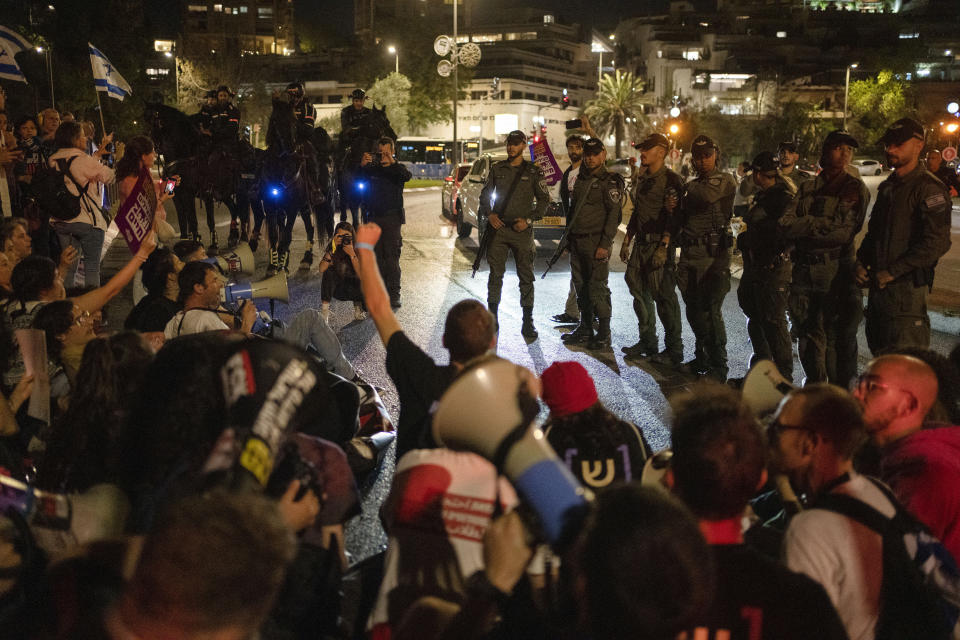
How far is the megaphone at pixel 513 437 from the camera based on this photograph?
187 cm

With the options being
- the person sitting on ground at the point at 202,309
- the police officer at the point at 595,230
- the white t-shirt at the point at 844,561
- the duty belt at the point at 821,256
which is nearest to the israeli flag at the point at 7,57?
the person sitting on ground at the point at 202,309

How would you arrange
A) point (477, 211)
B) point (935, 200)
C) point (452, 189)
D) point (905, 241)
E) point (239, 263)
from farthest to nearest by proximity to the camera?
point (452, 189), point (477, 211), point (239, 263), point (905, 241), point (935, 200)

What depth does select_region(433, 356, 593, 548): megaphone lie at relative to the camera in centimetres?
187

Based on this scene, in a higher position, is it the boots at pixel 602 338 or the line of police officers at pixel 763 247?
the line of police officers at pixel 763 247

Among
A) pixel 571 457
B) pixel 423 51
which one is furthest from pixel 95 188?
pixel 423 51

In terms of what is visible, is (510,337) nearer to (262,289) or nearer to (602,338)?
(602,338)

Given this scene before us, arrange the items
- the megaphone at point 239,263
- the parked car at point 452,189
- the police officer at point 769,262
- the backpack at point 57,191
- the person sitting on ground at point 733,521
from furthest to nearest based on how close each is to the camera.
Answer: the parked car at point 452,189
the backpack at point 57,191
the megaphone at point 239,263
the police officer at point 769,262
the person sitting on ground at point 733,521

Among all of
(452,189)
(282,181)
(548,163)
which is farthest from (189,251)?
(452,189)

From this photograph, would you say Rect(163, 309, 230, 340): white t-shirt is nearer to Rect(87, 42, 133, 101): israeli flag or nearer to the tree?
Rect(87, 42, 133, 101): israeli flag

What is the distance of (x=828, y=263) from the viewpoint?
6254mm

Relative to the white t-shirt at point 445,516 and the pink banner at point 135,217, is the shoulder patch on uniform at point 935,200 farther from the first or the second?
the pink banner at point 135,217

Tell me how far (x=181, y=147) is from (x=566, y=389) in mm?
12323

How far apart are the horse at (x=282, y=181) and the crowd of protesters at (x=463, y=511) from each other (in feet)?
30.9

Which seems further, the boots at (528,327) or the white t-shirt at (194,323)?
the boots at (528,327)
